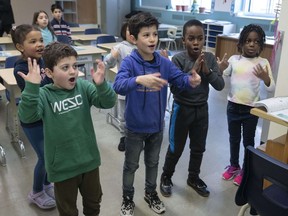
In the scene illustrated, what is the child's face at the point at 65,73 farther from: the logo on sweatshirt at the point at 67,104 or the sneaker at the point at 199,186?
the sneaker at the point at 199,186

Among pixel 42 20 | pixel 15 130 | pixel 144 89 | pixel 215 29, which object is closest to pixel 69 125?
pixel 144 89

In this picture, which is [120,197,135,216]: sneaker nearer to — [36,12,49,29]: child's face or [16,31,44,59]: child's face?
[16,31,44,59]: child's face

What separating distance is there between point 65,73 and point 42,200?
1.08 m

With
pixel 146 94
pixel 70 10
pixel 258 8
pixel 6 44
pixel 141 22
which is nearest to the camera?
pixel 141 22

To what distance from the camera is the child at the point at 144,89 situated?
1591mm

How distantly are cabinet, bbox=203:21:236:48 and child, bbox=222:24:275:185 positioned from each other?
17.2ft

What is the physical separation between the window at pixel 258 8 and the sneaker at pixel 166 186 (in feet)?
18.3

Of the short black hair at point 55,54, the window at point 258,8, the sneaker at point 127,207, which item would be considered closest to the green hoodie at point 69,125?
the short black hair at point 55,54

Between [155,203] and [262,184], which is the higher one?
[262,184]

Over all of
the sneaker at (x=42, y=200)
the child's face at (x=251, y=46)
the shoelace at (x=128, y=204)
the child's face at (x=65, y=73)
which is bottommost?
the sneaker at (x=42, y=200)

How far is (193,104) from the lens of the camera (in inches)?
77.4

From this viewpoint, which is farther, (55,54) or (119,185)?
(119,185)

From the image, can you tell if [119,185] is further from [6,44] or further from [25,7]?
[25,7]

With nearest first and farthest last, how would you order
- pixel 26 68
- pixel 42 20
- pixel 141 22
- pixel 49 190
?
pixel 141 22
pixel 26 68
pixel 49 190
pixel 42 20
